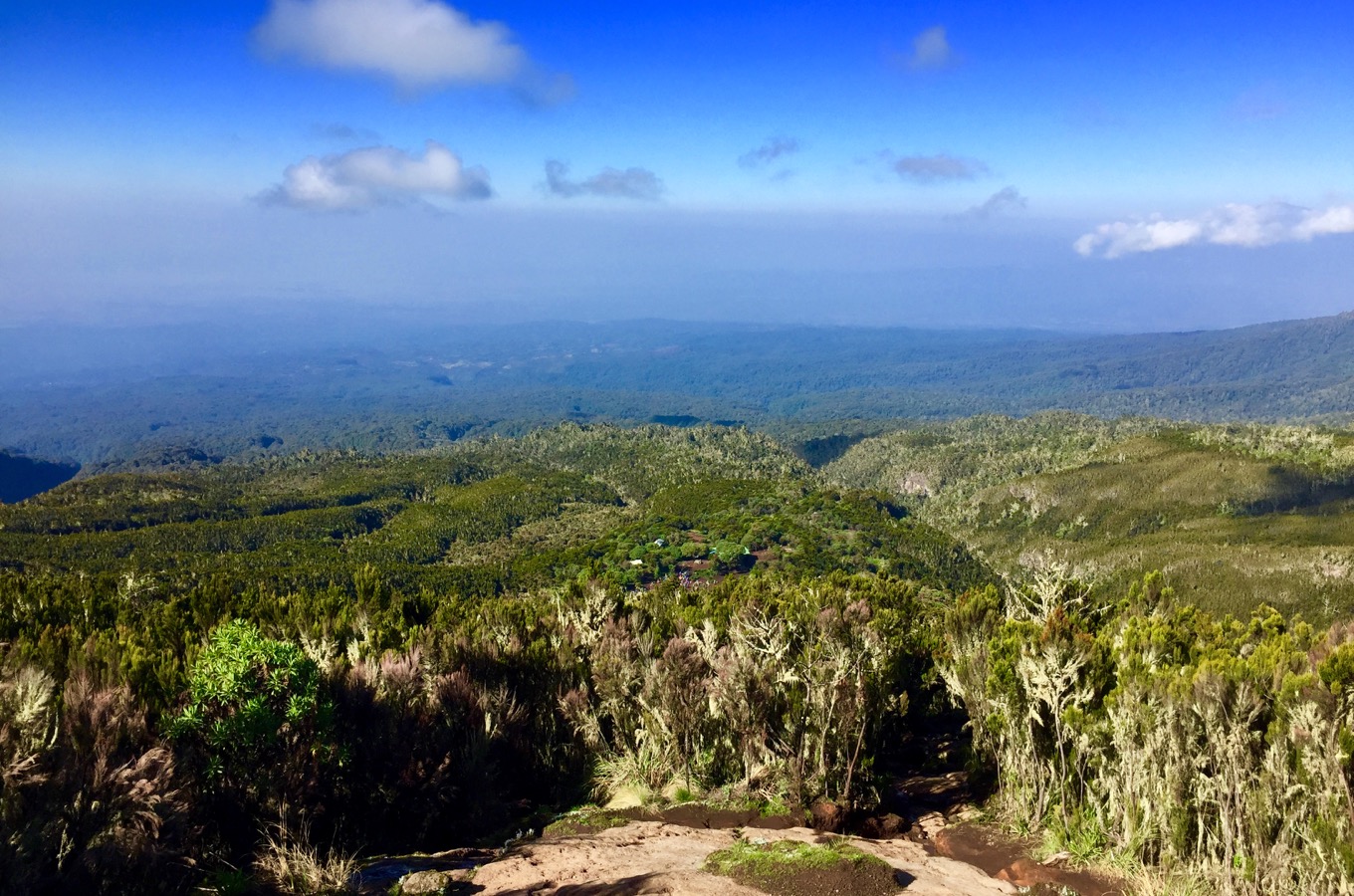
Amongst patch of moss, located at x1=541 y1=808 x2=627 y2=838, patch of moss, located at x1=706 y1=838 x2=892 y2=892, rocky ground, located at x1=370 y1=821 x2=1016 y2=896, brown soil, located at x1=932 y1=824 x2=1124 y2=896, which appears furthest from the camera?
patch of moss, located at x1=541 y1=808 x2=627 y2=838

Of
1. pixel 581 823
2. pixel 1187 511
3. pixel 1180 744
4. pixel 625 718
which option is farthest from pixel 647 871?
pixel 1187 511

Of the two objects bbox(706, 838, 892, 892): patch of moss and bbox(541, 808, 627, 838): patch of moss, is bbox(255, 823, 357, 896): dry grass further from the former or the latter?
bbox(706, 838, 892, 892): patch of moss

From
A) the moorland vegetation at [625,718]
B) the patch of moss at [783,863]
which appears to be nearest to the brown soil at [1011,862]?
the moorland vegetation at [625,718]

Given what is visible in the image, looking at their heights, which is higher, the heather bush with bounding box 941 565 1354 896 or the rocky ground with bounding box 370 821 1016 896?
the heather bush with bounding box 941 565 1354 896

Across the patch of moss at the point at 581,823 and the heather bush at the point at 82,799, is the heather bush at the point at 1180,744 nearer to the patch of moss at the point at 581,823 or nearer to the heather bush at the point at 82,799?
the patch of moss at the point at 581,823

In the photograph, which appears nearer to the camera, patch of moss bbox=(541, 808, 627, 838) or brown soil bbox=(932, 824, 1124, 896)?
brown soil bbox=(932, 824, 1124, 896)

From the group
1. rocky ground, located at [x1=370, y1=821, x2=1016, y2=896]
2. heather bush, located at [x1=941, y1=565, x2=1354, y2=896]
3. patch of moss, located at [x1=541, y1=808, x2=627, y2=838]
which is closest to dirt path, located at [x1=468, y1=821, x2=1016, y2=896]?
rocky ground, located at [x1=370, y1=821, x2=1016, y2=896]

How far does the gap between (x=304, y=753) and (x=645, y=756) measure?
7326 millimetres

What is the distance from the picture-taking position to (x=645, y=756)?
17.1m

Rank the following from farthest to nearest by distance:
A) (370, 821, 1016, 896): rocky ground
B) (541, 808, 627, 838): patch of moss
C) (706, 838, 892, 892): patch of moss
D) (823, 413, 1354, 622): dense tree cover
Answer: (823, 413, 1354, 622): dense tree cover < (541, 808, 627, 838): patch of moss < (706, 838, 892, 892): patch of moss < (370, 821, 1016, 896): rocky ground

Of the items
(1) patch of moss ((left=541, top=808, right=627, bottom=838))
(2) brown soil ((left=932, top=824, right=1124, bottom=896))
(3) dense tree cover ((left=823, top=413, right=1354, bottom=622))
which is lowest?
(3) dense tree cover ((left=823, top=413, right=1354, bottom=622))

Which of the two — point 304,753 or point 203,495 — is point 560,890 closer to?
point 304,753

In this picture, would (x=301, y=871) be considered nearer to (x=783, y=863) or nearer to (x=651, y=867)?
(x=651, y=867)

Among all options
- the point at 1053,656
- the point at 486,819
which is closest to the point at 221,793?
the point at 486,819
